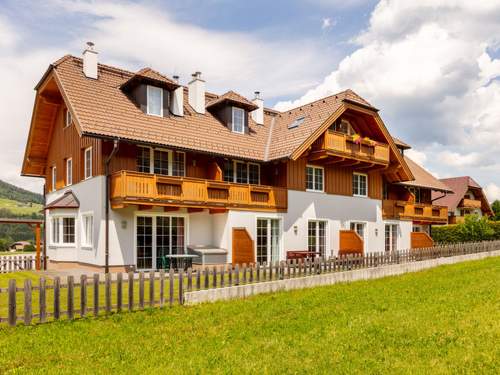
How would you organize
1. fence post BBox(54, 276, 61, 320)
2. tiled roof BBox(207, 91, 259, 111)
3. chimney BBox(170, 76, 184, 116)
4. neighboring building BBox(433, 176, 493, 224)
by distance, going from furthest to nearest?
neighboring building BBox(433, 176, 493, 224)
tiled roof BBox(207, 91, 259, 111)
chimney BBox(170, 76, 184, 116)
fence post BBox(54, 276, 61, 320)

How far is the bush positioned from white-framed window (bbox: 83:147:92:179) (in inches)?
1099

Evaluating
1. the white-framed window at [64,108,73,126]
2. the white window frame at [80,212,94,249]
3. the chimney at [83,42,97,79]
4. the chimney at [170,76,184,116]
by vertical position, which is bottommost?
the white window frame at [80,212,94,249]

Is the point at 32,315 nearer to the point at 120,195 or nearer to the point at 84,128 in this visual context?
the point at 120,195

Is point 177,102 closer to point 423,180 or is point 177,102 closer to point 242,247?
point 242,247

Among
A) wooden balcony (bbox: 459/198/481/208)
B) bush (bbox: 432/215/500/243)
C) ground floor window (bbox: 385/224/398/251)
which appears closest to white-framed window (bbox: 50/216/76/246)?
ground floor window (bbox: 385/224/398/251)

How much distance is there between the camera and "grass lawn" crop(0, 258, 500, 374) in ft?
21.4

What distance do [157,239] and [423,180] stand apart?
22972 mm

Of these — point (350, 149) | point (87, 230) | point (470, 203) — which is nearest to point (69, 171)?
point (87, 230)

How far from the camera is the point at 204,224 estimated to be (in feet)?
65.0

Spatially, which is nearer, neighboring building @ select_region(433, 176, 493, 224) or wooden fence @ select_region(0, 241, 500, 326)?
wooden fence @ select_region(0, 241, 500, 326)

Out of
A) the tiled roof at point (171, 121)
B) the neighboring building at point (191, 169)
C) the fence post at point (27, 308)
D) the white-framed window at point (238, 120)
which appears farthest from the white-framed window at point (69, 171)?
the fence post at point (27, 308)

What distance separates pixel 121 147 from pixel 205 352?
12407 mm

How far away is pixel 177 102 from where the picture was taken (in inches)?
838

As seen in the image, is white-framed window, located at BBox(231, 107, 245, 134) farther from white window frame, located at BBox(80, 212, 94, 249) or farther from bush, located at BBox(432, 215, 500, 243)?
bush, located at BBox(432, 215, 500, 243)
